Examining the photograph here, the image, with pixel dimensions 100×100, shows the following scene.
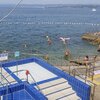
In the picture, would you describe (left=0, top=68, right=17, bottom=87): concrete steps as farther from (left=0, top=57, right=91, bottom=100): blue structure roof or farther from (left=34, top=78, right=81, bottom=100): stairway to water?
(left=34, top=78, right=81, bottom=100): stairway to water

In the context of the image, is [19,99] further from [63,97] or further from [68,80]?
[68,80]

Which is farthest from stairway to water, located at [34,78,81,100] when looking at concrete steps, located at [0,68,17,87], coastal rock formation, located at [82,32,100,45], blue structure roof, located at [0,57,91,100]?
coastal rock formation, located at [82,32,100,45]

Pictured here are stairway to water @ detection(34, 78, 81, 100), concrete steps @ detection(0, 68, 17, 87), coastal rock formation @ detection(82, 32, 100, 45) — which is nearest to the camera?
stairway to water @ detection(34, 78, 81, 100)

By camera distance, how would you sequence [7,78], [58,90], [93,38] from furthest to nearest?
[93,38] → [7,78] → [58,90]

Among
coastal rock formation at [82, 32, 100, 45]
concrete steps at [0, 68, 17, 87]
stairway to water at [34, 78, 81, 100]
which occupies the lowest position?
coastal rock formation at [82, 32, 100, 45]

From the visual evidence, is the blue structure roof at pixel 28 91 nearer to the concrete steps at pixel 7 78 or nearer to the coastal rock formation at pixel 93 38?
the concrete steps at pixel 7 78

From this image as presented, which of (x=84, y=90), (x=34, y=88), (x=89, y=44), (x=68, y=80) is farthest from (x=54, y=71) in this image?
(x=89, y=44)

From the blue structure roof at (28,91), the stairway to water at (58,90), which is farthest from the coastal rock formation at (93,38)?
the stairway to water at (58,90)

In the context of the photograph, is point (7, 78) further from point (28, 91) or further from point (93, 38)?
point (93, 38)

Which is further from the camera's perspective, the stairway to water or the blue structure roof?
the stairway to water

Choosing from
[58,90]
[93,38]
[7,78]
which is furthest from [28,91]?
[93,38]

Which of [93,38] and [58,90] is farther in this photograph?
[93,38]

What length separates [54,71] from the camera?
650 inches

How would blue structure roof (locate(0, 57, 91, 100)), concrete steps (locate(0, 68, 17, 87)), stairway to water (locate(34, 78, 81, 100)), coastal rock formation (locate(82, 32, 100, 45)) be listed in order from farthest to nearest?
coastal rock formation (locate(82, 32, 100, 45)) → concrete steps (locate(0, 68, 17, 87)) → stairway to water (locate(34, 78, 81, 100)) → blue structure roof (locate(0, 57, 91, 100))
